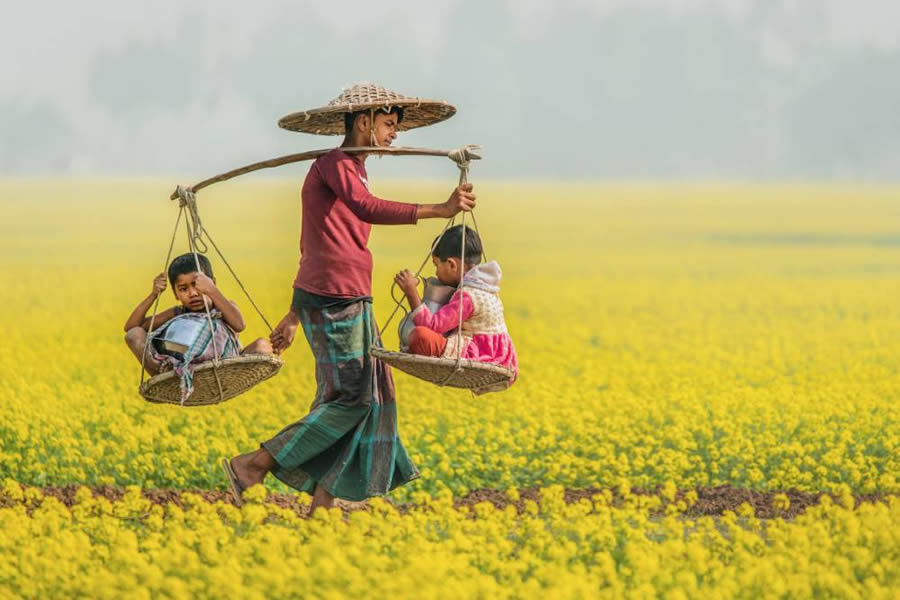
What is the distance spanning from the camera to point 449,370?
6.51 m

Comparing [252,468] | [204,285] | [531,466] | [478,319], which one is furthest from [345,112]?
[531,466]

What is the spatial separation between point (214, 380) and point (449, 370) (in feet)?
3.71

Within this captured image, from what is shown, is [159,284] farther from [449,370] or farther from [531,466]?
[531,466]

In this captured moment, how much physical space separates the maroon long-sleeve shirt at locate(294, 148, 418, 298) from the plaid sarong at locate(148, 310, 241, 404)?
0.42 metres

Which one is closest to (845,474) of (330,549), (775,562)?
(775,562)

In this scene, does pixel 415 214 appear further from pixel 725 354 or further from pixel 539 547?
pixel 725 354

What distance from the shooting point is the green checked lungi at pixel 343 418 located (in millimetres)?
6973

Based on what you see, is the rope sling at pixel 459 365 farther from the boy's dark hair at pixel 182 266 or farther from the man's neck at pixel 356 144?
the boy's dark hair at pixel 182 266

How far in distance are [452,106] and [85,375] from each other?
262 inches

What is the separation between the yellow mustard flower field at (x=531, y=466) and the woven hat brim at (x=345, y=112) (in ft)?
6.11

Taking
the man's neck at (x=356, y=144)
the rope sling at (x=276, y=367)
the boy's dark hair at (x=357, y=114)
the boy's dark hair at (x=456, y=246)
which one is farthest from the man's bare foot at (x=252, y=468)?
the boy's dark hair at (x=357, y=114)

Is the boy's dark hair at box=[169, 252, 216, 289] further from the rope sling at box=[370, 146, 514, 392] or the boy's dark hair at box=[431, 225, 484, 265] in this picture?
the boy's dark hair at box=[431, 225, 484, 265]

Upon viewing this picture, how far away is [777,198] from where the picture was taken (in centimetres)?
6850

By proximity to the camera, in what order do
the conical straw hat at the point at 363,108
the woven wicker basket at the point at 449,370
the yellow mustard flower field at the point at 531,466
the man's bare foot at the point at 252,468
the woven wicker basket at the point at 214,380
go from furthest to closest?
the man's bare foot at the point at 252,468 → the conical straw hat at the point at 363,108 → the woven wicker basket at the point at 214,380 → the woven wicker basket at the point at 449,370 → the yellow mustard flower field at the point at 531,466
